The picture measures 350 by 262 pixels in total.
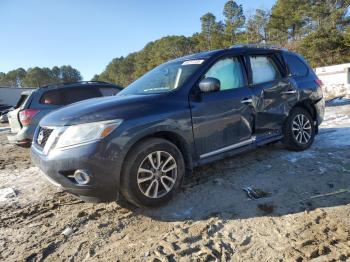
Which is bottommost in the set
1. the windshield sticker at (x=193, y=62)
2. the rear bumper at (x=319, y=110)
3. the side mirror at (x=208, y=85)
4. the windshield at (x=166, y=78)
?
the rear bumper at (x=319, y=110)

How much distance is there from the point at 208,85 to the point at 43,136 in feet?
6.56

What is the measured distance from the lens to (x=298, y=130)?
5145 millimetres

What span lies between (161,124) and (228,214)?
3.89 feet

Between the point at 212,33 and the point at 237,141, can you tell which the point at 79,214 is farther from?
the point at 212,33

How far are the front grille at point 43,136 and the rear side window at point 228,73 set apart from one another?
204cm

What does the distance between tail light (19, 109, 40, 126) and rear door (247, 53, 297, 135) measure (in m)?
4.17

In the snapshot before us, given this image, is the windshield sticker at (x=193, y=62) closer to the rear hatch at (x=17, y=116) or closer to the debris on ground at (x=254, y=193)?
the debris on ground at (x=254, y=193)

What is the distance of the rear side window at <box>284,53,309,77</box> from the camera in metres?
5.25

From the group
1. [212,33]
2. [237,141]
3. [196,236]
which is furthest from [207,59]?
[212,33]

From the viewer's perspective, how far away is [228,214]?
3.22 metres

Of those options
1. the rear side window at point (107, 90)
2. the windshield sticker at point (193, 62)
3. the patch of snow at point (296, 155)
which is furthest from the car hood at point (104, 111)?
the rear side window at point (107, 90)

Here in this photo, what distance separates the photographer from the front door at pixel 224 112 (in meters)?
3.79

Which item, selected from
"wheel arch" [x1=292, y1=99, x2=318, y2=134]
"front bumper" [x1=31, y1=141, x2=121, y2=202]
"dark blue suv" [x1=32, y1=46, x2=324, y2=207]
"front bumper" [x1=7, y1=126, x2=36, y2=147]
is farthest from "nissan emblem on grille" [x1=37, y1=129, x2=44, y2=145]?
"wheel arch" [x1=292, y1=99, x2=318, y2=134]

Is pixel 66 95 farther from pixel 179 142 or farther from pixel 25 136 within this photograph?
Answer: pixel 179 142
